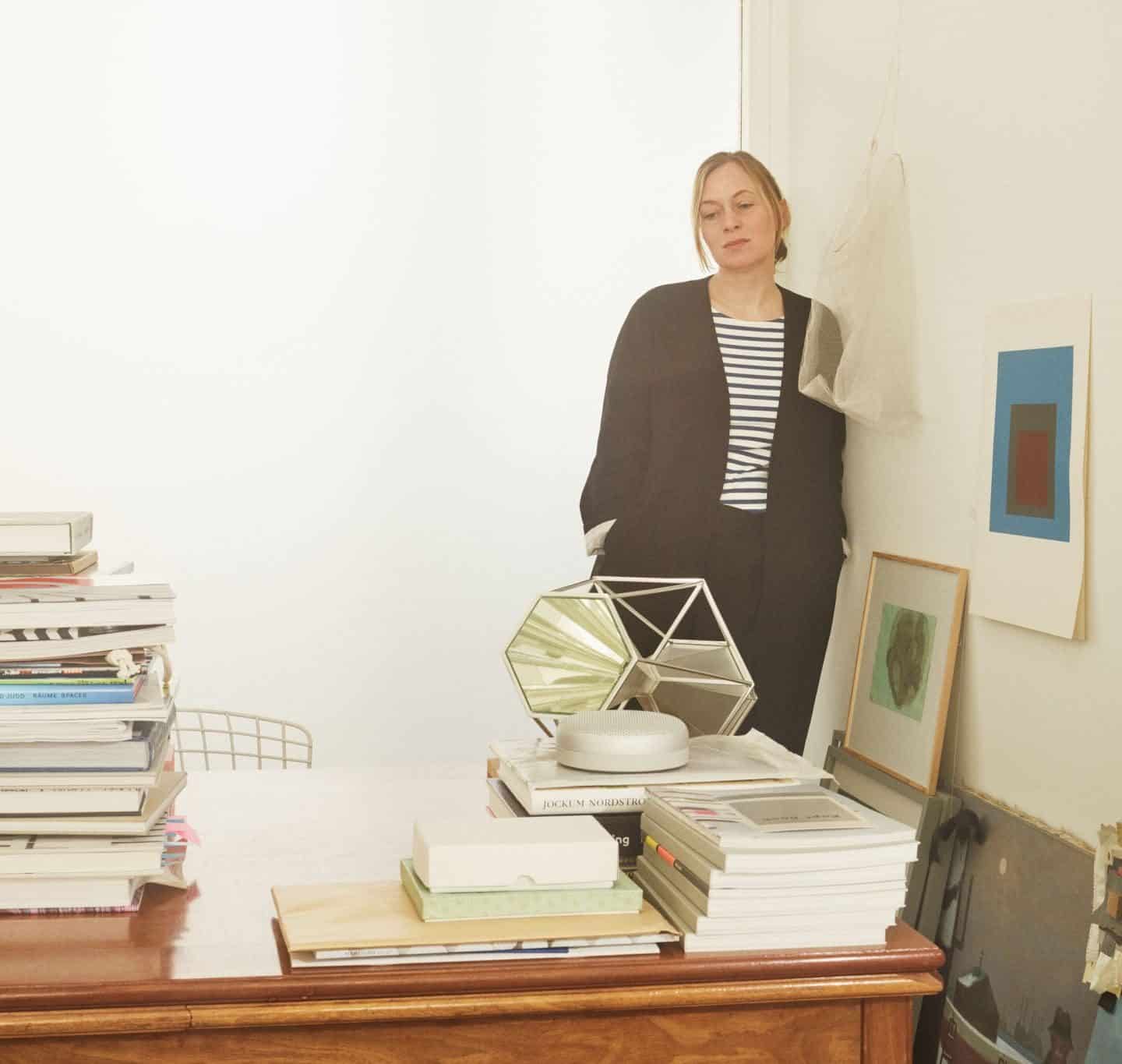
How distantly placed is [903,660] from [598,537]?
82 centimetres

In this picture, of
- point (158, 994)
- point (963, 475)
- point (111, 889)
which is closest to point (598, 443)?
point (963, 475)

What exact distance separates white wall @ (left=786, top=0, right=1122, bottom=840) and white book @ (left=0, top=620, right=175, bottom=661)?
132 centimetres

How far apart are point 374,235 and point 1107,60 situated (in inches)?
67.3

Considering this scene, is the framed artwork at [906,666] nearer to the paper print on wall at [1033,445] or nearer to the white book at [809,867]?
the paper print on wall at [1033,445]

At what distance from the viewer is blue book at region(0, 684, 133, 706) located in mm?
1529

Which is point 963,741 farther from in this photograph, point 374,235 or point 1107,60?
point 374,235

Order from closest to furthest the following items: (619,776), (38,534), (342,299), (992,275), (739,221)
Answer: (38,534), (619,776), (992,275), (739,221), (342,299)

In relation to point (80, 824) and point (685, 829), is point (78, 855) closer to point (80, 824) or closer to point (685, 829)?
point (80, 824)

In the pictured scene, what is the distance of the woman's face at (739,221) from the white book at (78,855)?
6.48 feet

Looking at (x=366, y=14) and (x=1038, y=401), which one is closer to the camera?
(x=1038, y=401)

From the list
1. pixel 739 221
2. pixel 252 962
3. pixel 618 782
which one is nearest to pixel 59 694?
pixel 252 962

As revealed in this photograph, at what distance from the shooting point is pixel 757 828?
4.79ft

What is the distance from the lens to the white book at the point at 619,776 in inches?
65.8

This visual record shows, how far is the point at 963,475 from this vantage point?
2.49 meters
